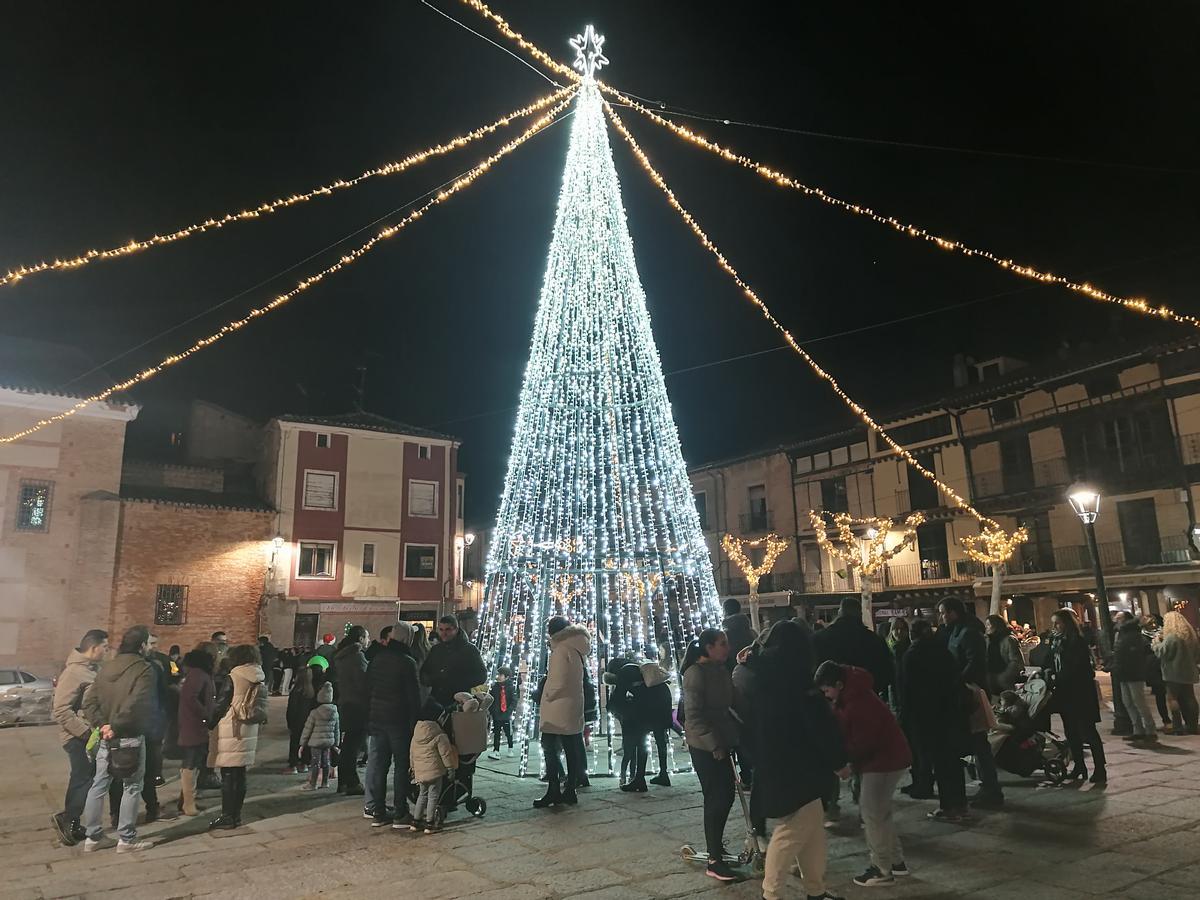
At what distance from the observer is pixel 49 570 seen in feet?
70.4

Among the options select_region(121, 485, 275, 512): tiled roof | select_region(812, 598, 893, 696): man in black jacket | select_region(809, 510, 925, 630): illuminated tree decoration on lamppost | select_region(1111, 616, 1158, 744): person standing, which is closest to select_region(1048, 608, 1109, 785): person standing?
select_region(812, 598, 893, 696): man in black jacket

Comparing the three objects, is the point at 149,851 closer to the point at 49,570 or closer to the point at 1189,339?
the point at 49,570

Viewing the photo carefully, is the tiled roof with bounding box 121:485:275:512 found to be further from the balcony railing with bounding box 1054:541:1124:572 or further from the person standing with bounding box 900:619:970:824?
the balcony railing with bounding box 1054:541:1124:572

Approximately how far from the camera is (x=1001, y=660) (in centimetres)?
845

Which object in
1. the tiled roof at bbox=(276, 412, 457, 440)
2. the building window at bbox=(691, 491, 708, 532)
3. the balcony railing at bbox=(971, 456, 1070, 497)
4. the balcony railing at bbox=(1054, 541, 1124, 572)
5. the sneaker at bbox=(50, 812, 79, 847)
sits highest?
the tiled roof at bbox=(276, 412, 457, 440)

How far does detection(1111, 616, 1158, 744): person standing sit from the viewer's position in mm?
9148

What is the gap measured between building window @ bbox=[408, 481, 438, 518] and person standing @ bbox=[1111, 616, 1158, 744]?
23.0 metres

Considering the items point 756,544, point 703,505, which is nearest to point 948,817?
point 756,544

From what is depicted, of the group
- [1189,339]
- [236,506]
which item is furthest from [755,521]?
[236,506]

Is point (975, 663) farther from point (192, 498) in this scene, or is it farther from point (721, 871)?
point (192, 498)

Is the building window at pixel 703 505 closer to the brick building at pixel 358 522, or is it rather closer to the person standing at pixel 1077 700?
the brick building at pixel 358 522

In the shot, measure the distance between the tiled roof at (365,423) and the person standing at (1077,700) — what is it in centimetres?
2405

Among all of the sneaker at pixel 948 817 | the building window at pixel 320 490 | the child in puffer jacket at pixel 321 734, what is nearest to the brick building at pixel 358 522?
the building window at pixel 320 490

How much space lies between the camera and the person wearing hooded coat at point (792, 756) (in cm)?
404
